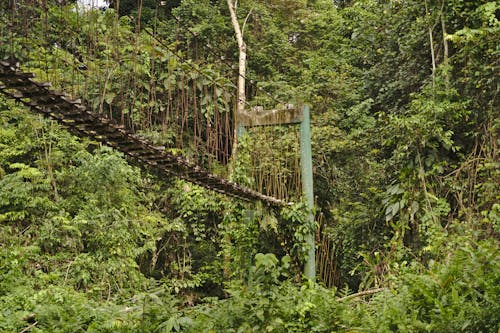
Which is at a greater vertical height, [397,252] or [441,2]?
[441,2]

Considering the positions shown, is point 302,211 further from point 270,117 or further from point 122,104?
point 122,104

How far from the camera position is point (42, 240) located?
5.13m

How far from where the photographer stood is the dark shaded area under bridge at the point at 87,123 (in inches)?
81.4

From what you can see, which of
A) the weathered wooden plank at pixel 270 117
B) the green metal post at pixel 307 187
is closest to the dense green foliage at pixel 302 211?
the green metal post at pixel 307 187

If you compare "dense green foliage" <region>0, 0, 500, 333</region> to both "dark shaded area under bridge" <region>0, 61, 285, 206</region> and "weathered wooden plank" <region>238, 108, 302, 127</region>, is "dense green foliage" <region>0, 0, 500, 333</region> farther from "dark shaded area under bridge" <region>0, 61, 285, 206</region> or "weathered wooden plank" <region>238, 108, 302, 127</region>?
"weathered wooden plank" <region>238, 108, 302, 127</region>

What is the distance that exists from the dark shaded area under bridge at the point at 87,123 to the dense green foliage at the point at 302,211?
0.18 meters

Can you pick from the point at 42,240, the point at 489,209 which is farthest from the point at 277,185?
the point at 42,240

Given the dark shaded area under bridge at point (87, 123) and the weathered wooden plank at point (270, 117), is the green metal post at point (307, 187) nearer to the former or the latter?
the weathered wooden plank at point (270, 117)

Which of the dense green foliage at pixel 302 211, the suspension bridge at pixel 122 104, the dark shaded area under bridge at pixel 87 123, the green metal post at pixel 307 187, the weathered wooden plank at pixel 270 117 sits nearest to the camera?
the dark shaded area under bridge at pixel 87 123

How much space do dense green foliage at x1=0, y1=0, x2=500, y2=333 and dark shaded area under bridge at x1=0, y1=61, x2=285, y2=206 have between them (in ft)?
0.60

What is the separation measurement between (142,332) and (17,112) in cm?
353

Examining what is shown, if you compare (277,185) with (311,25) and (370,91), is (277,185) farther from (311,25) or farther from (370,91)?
(311,25)

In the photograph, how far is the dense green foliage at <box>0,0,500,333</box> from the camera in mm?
3314

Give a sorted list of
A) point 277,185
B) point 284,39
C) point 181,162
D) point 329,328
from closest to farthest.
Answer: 1. point 181,162
2. point 329,328
3. point 277,185
4. point 284,39
